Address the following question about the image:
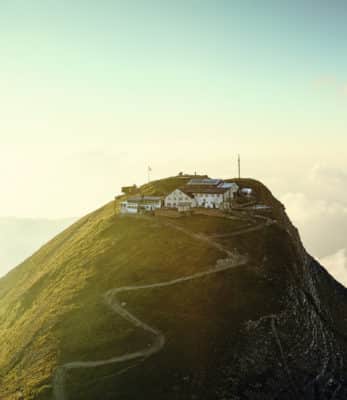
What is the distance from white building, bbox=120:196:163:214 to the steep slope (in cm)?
974

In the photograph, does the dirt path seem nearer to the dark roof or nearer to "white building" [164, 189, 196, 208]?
"white building" [164, 189, 196, 208]

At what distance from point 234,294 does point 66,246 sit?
61026mm

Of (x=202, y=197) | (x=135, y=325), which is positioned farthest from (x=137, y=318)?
(x=202, y=197)

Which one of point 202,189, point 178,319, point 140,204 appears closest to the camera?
point 178,319

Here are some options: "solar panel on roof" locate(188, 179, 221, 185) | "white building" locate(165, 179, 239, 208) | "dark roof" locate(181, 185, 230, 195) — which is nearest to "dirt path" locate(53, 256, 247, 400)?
"white building" locate(165, 179, 239, 208)

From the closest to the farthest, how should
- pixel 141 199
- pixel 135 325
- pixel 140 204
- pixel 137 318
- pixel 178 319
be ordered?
1. pixel 135 325
2. pixel 178 319
3. pixel 137 318
4. pixel 140 204
5. pixel 141 199

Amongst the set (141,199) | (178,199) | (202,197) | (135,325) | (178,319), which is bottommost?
(135,325)

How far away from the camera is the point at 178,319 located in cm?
9075

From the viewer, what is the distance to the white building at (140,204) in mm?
139500

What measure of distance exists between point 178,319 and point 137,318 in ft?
24.5

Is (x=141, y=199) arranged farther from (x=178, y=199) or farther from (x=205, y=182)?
(x=205, y=182)

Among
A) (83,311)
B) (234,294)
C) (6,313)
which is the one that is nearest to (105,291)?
(83,311)

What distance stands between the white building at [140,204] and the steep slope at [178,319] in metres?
9.74

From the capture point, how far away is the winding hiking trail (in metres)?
80.6
